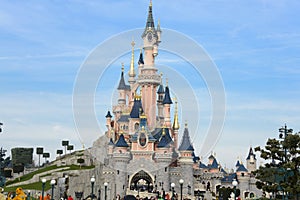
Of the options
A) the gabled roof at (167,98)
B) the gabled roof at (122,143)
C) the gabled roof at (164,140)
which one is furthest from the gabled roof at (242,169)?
A: the gabled roof at (122,143)

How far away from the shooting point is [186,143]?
2640 inches

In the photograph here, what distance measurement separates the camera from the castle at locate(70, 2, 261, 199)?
6394 centimetres

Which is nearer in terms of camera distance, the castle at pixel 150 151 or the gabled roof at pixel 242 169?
the castle at pixel 150 151

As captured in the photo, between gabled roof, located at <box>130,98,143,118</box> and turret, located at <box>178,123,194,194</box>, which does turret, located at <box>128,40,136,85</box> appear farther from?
turret, located at <box>178,123,194,194</box>

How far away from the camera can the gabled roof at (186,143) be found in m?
66.0

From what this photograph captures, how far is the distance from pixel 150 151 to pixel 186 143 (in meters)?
5.45

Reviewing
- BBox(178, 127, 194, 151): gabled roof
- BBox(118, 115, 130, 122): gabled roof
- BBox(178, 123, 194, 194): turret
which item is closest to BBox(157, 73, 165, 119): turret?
BBox(118, 115, 130, 122): gabled roof

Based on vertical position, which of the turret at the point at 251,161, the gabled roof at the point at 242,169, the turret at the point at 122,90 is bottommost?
the gabled roof at the point at 242,169

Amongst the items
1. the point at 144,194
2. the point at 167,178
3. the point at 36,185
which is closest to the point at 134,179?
the point at 167,178

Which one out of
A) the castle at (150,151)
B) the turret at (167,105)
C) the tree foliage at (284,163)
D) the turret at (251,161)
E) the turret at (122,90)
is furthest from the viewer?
the turret at (122,90)

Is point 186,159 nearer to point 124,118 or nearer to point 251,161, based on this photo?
point 124,118

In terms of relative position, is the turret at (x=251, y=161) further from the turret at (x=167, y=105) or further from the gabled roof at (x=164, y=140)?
the gabled roof at (x=164, y=140)

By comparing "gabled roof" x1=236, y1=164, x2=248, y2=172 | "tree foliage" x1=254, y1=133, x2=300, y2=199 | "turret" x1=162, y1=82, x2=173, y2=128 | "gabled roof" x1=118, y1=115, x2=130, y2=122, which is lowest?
"tree foliage" x1=254, y1=133, x2=300, y2=199

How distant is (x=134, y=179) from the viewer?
65.3 m
